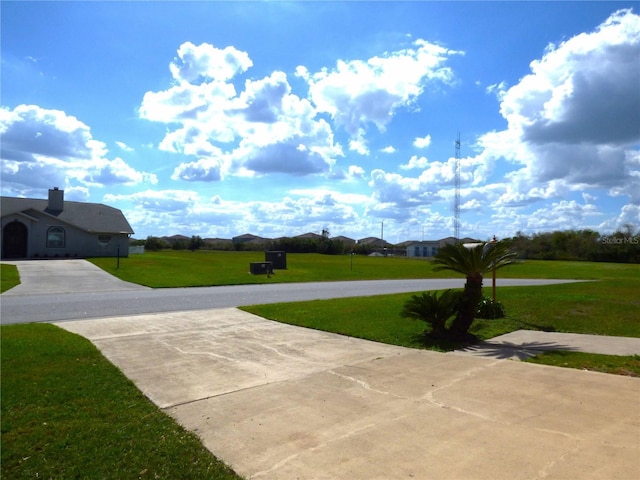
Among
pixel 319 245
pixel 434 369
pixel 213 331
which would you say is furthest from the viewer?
pixel 319 245

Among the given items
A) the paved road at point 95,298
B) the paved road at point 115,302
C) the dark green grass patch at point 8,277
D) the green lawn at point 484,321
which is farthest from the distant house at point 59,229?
the green lawn at point 484,321

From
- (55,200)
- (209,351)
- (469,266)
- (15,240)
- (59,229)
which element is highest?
(55,200)

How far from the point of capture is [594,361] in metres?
7.31

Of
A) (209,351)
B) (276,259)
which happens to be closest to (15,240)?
(276,259)

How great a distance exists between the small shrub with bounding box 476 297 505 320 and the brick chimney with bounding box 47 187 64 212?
4253 centimetres

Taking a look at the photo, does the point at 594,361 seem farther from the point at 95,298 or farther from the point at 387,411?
the point at 95,298

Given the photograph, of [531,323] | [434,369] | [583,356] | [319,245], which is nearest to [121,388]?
[434,369]

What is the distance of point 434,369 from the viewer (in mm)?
6855

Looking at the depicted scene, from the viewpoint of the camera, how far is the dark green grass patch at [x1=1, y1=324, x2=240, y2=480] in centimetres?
368

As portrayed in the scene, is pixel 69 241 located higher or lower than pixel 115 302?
higher

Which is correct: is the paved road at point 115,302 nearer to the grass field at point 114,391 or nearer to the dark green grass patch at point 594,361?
the grass field at point 114,391

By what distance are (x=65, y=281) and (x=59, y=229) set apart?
66.9 ft

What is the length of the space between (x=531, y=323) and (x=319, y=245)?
82019mm

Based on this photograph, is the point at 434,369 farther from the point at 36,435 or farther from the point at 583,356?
the point at 36,435
